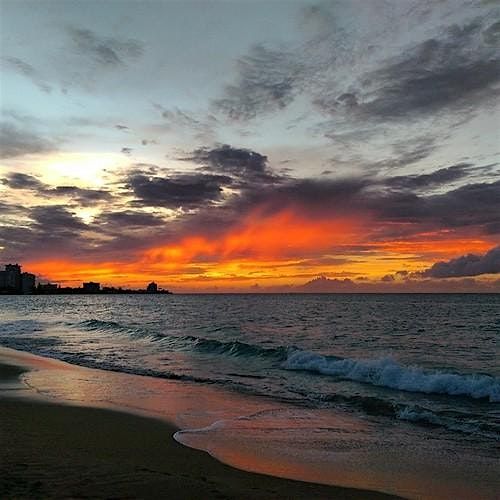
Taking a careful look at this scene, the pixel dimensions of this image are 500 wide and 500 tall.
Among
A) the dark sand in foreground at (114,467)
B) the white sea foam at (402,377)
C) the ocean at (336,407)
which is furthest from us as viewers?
the white sea foam at (402,377)

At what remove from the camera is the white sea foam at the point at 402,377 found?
1579 centimetres

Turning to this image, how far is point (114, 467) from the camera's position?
24.7 feet

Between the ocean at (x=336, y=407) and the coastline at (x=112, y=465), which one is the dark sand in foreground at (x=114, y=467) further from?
the ocean at (x=336, y=407)

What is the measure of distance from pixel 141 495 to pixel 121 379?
37.8ft

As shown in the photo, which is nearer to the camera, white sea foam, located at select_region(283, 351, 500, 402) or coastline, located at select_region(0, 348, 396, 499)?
coastline, located at select_region(0, 348, 396, 499)

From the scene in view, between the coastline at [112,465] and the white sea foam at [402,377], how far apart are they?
31.4 ft

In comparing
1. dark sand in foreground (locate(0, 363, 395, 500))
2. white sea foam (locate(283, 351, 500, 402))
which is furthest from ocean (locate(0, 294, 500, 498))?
dark sand in foreground (locate(0, 363, 395, 500))

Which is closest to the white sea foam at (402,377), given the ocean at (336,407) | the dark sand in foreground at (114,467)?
the ocean at (336,407)

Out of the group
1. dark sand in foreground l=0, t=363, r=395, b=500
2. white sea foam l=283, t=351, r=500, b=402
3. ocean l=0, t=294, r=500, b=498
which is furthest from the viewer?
white sea foam l=283, t=351, r=500, b=402

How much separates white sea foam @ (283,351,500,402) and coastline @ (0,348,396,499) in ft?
31.4

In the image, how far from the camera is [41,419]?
34.7ft

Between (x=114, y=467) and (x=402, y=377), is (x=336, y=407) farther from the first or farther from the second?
(x=114, y=467)

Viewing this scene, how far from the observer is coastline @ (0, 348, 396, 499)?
6535 millimetres

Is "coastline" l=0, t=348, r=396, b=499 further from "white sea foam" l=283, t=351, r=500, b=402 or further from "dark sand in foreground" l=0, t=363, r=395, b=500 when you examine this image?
"white sea foam" l=283, t=351, r=500, b=402
